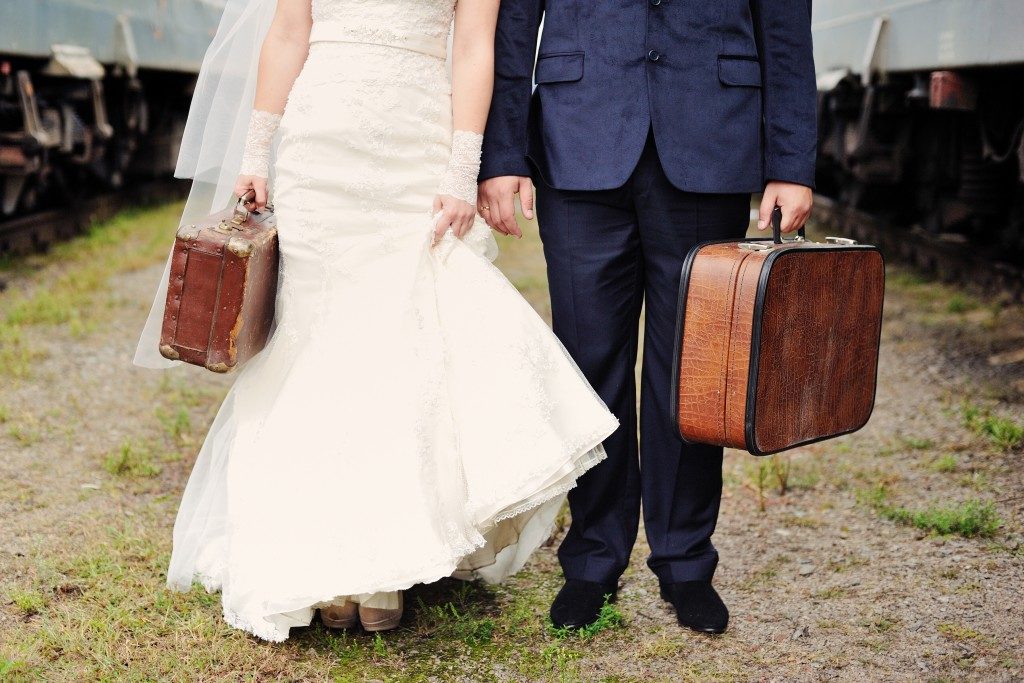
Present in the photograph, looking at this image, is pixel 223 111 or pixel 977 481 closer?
pixel 223 111

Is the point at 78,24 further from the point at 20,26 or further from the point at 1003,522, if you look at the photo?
the point at 1003,522

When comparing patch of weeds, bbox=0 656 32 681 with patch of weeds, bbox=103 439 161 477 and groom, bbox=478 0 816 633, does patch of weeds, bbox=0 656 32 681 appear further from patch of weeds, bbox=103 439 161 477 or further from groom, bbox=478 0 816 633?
patch of weeds, bbox=103 439 161 477

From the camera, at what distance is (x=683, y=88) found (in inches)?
96.0

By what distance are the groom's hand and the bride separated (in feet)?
0.16

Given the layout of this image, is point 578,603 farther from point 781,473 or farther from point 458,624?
point 781,473

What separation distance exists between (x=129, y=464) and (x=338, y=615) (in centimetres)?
158

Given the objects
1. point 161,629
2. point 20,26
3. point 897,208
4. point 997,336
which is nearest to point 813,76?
point 161,629

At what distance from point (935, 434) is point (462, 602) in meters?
2.43

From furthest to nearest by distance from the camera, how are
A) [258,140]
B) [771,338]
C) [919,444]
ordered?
[919,444], [258,140], [771,338]

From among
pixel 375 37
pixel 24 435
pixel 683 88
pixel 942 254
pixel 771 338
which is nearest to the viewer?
pixel 771 338

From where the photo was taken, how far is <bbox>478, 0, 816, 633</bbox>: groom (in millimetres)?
2445

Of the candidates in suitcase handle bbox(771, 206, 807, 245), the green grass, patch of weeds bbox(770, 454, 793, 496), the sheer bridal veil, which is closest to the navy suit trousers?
suitcase handle bbox(771, 206, 807, 245)

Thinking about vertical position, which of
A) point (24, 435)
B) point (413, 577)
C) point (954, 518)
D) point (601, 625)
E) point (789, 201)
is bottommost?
point (24, 435)

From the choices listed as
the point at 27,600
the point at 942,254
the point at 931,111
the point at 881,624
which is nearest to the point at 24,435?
the point at 27,600
